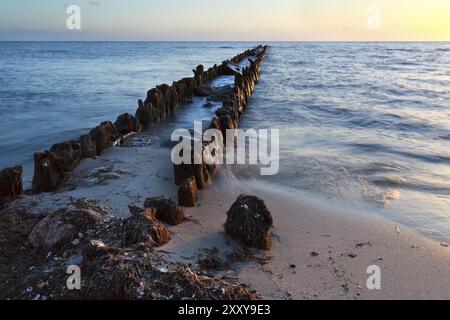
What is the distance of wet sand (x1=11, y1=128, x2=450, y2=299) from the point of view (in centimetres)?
407

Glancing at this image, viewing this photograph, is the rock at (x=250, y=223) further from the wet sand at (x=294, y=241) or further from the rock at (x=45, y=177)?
the rock at (x=45, y=177)

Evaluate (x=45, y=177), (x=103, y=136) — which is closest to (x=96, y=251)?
(x=45, y=177)

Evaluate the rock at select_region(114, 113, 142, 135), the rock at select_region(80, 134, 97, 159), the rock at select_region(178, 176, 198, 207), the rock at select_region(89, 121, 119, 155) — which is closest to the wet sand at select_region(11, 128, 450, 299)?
the rock at select_region(178, 176, 198, 207)

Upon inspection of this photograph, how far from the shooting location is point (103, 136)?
8.02 meters

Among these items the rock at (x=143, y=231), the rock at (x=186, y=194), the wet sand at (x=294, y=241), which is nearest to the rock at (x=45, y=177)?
the wet sand at (x=294, y=241)

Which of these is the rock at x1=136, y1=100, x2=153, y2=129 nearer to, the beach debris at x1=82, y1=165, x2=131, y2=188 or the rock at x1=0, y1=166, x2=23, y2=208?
the beach debris at x1=82, y1=165, x2=131, y2=188

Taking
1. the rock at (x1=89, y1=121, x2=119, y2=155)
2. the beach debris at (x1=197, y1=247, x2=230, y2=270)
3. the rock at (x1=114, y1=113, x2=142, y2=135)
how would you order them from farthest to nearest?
the rock at (x1=114, y1=113, x2=142, y2=135), the rock at (x1=89, y1=121, x2=119, y2=155), the beach debris at (x1=197, y1=247, x2=230, y2=270)

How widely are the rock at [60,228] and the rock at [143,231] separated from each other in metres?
0.49

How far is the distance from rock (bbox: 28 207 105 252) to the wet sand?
1.99 ft

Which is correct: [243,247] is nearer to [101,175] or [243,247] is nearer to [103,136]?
[101,175]

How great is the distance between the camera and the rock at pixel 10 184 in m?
5.49
